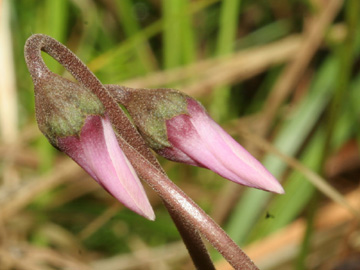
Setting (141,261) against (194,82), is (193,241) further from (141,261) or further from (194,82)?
(194,82)

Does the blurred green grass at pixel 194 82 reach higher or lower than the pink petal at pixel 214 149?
higher

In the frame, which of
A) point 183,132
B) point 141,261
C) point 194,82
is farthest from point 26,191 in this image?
point 183,132

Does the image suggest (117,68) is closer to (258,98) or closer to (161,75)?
(161,75)

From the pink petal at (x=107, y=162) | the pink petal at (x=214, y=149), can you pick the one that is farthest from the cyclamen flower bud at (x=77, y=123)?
the pink petal at (x=214, y=149)

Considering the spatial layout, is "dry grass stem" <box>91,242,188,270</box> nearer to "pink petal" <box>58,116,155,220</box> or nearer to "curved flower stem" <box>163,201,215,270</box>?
"curved flower stem" <box>163,201,215,270</box>

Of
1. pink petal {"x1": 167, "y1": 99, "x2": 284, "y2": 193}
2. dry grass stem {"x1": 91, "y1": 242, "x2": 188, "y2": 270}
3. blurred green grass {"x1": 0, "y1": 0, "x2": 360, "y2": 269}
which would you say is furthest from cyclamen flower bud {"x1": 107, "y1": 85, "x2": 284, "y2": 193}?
dry grass stem {"x1": 91, "y1": 242, "x2": 188, "y2": 270}

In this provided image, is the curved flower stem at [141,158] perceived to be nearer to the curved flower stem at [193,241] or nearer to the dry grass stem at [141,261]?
the curved flower stem at [193,241]
